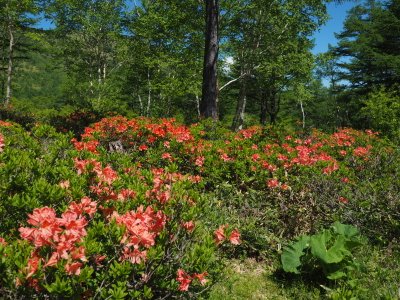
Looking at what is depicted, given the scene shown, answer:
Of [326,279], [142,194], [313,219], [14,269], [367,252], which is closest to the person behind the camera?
[14,269]

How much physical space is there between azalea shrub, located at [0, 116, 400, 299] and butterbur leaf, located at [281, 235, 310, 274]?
0.51 m

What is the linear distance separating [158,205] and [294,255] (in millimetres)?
1709

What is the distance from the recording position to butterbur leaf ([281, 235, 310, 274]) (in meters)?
3.58

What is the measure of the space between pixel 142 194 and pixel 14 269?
1.09 metres

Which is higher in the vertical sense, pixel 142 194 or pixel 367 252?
pixel 142 194

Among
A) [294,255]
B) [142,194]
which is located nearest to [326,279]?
[294,255]

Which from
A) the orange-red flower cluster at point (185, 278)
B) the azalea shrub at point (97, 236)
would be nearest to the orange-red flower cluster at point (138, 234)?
the azalea shrub at point (97, 236)

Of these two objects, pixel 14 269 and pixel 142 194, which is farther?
pixel 142 194

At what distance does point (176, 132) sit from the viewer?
6.00 meters

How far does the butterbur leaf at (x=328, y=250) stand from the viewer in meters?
3.31

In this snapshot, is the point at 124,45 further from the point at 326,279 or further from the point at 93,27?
the point at 326,279

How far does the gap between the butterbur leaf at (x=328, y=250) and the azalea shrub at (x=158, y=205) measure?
0.82 metres

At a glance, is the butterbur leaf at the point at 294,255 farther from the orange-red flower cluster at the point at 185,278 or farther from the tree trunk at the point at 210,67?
the tree trunk at the point at 210,67

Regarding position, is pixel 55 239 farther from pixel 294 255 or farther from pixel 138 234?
pixel 294 255
